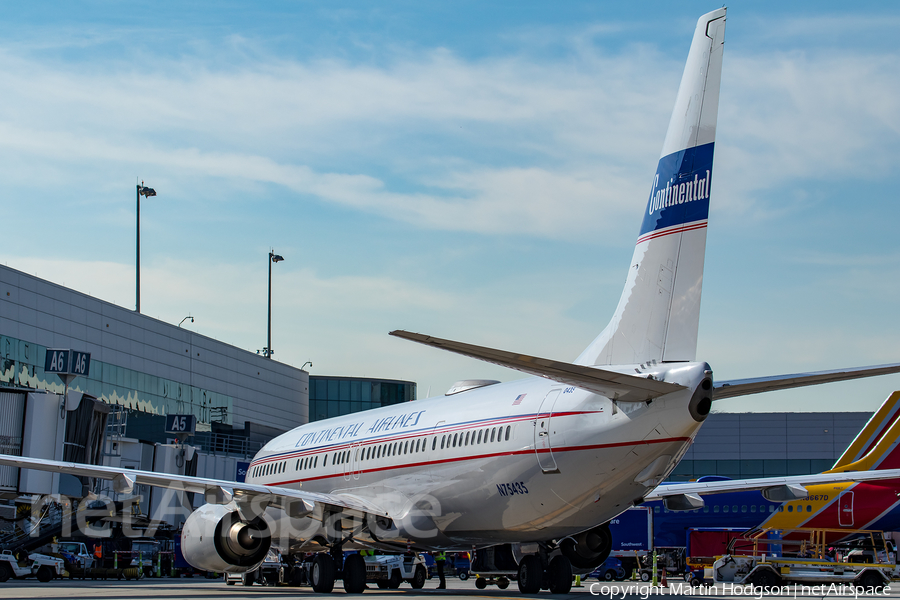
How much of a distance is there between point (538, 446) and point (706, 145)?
5.48 metres

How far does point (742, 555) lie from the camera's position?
27812 millimetres

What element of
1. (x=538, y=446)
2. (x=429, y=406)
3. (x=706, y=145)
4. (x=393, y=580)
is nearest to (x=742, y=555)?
(x=393, y=580)

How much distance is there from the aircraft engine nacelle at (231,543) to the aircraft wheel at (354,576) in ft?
5.52

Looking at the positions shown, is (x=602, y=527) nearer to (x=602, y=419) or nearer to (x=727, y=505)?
(x=602, y=419)

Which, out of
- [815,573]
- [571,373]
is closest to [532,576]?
[571,373]

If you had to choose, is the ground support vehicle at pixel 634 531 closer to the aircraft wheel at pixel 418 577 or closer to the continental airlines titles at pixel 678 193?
the aircraft wheel at pixel 418 577

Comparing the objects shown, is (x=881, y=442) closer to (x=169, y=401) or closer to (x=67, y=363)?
(x=67, y=363)

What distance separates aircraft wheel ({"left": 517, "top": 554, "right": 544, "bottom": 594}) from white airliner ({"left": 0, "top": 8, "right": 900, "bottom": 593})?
0.10ft

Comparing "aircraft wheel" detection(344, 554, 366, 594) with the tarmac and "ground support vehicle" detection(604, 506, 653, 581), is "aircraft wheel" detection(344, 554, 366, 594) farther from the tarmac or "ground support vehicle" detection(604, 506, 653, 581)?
"ground support vehicle" detection(604, 506, 653, 581)

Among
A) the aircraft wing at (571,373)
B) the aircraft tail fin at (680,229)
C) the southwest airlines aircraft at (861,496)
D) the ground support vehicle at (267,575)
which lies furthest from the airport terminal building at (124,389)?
the southwest airlines aircraft at (861,496)

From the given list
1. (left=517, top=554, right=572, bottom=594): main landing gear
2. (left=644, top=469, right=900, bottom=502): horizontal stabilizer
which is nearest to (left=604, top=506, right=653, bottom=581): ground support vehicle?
(left=644, top=469, right=900, bottom=502): horizontal stabilizer

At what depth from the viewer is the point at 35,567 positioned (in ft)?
101

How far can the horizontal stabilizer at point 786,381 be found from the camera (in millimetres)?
12539

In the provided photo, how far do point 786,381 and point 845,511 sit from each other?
24.1 meters
